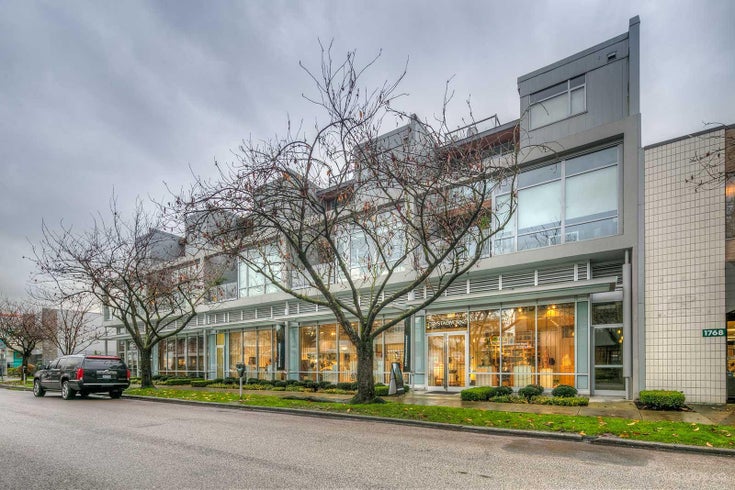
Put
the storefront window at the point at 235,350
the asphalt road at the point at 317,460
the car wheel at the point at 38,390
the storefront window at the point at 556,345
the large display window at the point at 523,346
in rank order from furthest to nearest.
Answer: the storefront window at the point at 235,350 < the car wheel at the point at 38,390 < the large display window at the point at 523,346 < the storefront window at the point at 556,345 < the asphalt road at the point at 317,460

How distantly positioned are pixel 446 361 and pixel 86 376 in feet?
44.6

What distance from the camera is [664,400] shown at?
40.4 feet

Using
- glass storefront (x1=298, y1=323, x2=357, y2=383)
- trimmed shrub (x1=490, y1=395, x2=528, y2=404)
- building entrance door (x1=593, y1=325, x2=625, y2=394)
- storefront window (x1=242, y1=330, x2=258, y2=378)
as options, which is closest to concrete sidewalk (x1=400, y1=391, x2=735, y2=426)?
trimmed shrub (x1=490, y1=395, x2=528, y2=404)

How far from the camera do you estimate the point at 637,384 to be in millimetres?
14141

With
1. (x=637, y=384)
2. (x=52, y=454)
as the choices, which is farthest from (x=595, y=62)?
(x=52, y=454)

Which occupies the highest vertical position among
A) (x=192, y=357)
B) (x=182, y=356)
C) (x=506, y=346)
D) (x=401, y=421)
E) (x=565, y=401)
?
(x=506, y=346)

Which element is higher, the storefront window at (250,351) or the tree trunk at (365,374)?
the tree trunk at (365,374)

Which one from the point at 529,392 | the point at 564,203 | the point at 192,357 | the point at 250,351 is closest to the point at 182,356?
the point at 192,357

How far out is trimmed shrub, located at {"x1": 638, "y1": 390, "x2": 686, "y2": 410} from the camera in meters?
12.3

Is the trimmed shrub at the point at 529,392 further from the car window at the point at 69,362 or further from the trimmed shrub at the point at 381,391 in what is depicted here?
the car window at the point at 69,362

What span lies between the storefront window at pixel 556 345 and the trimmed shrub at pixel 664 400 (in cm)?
287

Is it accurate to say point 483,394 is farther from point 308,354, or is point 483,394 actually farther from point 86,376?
point 86,376

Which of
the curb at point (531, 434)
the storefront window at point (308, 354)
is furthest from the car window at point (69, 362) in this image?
the storefront window at point (308, 354)

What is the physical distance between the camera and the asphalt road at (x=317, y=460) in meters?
5.80
